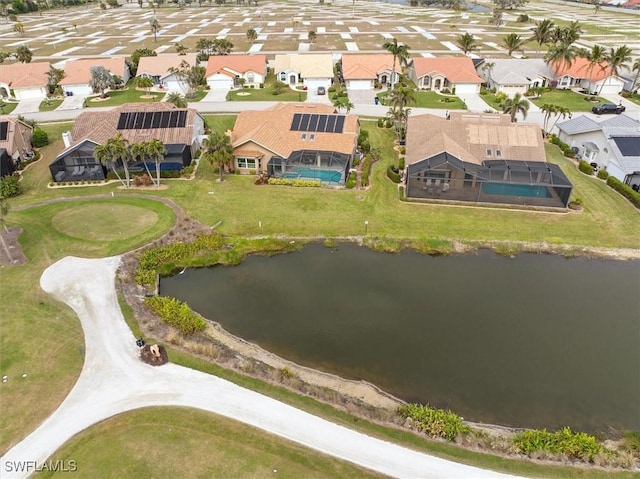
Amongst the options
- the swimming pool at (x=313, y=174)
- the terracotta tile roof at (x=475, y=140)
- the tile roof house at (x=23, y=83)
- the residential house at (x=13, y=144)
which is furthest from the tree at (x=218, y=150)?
the tile roof house at (x=23, y=83)

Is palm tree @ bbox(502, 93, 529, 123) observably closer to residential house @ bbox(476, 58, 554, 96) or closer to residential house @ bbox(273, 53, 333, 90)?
residential house @ bbox(476, 58, 554, 96)

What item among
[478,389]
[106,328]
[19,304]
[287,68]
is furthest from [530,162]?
[287,68]

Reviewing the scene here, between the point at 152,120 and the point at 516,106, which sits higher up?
the point at 516,106

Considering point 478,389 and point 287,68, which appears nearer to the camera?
point 478,389

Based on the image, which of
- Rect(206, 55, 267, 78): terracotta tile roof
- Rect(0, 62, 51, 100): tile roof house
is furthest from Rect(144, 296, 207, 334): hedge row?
Rect(0, 62, 51, 100): tile roof house

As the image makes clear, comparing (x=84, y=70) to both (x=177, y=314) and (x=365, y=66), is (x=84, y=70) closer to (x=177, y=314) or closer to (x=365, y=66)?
(x=365, y=66)

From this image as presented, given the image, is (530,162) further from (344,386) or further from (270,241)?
(344,386)

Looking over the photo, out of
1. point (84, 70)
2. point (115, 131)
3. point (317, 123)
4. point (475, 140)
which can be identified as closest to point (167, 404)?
point (317, 123)
